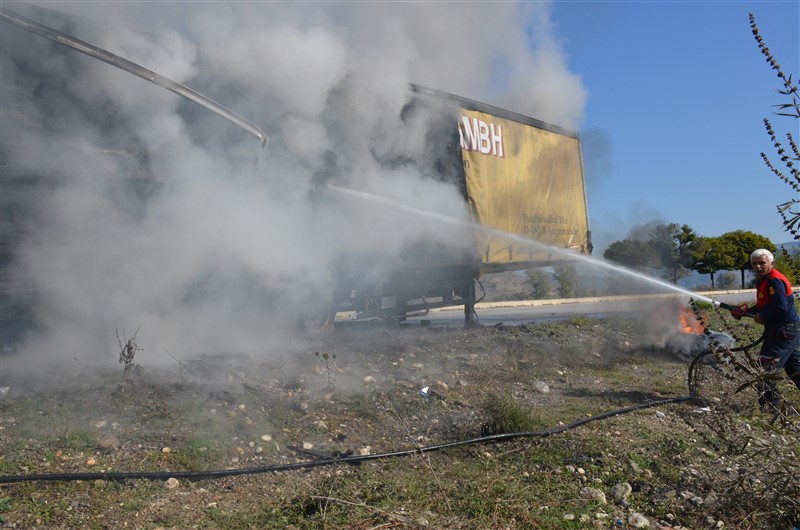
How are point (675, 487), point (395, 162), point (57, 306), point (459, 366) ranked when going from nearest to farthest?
point (675, 487), point (57, 306), point (459, 366), point (395, 162)

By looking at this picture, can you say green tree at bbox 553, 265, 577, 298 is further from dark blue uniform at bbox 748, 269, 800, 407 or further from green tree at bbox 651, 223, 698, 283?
dark blue uniform at bbox 748, 269, 800, 407

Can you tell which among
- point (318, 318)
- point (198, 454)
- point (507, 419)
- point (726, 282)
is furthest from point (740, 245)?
point (198, 454)

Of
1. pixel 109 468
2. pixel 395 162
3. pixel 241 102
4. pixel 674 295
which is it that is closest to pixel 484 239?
pixel 395 162

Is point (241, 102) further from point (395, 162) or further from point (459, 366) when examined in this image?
point (459, 366)

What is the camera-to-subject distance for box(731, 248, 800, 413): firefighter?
14.6 feet

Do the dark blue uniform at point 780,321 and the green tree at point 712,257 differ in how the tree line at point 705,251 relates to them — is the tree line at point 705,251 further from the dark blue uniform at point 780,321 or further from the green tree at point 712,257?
the dark blue uniform at point 780,321

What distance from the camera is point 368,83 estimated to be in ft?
24.2

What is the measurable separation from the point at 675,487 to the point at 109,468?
9.68 ft

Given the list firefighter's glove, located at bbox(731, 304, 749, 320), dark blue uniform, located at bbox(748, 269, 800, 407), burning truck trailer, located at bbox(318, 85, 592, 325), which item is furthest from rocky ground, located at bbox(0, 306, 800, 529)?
burning truck trailer, located at bbox(318, 85, 592, 325)

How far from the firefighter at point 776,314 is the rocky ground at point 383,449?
0.38 meters

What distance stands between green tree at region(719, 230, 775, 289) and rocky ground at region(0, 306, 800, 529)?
88.1ft

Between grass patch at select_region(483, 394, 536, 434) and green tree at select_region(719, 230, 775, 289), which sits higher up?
green tree at select_region(719, 230, 775, 289)

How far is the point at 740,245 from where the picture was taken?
29891 mm

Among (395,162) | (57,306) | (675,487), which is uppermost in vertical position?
(395,162)
